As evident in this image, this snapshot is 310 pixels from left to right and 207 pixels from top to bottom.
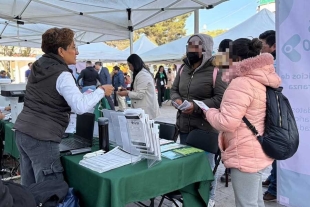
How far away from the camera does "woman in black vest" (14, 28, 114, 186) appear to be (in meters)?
1.63

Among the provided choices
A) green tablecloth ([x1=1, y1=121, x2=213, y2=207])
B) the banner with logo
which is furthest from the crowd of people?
the banner with logo

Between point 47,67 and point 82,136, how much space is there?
76cm

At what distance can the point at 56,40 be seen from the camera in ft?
5.65

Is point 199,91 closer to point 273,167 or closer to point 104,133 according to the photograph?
point 104,133

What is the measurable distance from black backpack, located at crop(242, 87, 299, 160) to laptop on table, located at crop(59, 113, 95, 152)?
1.13 m

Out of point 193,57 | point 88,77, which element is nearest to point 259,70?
point 193,57

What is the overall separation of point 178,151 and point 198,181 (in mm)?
233

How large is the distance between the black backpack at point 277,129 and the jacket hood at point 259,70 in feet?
0.20

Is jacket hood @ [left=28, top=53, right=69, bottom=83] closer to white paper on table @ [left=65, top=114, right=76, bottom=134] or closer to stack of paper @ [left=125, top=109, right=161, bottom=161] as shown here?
stack of paper @ [left=125, top=109, right=161, bottom=161]

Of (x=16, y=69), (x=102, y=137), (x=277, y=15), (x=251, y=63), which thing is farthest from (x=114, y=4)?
(x=16, y=69)

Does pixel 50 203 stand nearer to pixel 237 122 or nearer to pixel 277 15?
pixel 237 122

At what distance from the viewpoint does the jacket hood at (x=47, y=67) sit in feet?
5.38

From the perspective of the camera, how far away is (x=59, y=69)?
1640mm

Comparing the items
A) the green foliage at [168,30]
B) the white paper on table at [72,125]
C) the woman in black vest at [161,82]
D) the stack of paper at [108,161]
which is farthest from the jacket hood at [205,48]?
the green foliage at [168,30]
